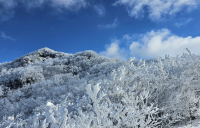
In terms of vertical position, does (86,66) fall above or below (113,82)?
above

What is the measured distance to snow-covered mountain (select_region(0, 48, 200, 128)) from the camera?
2.03 metres

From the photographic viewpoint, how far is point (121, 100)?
259 cm

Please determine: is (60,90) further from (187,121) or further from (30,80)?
(30,80)

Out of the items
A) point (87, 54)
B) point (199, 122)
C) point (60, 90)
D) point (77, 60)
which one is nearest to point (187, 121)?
point (199, 122)

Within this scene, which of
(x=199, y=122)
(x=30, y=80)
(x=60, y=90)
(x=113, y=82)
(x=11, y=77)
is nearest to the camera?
(x=199, y=122)

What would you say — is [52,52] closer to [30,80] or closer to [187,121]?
[30,80]

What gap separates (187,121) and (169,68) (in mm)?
2128

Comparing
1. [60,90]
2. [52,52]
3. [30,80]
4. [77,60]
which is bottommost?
[60,90]

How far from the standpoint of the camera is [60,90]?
577 centimetres

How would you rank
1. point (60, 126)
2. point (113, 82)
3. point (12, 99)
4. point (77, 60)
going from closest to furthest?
point (60, 126) → point (113, 82) → point (12, 99) → point (77, 60)

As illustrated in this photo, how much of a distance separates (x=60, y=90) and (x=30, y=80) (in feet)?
19.7

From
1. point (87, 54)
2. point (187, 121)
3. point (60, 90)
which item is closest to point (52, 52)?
point (87, 54)

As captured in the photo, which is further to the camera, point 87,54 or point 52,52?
point 52,52

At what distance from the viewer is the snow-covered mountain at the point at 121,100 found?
2.03 meters
